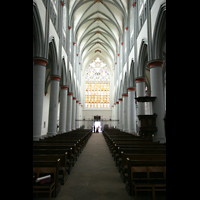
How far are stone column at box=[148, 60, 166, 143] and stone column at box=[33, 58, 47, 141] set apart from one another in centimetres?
695

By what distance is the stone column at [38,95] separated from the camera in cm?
1012

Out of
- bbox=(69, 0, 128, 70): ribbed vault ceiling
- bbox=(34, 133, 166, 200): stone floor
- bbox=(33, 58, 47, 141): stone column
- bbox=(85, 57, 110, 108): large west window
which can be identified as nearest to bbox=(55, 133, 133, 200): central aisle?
bbox=(34, 133, 166, 200): stone floor

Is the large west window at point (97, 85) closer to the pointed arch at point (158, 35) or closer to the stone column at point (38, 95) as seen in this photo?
the pointed arch at point (158, 35)

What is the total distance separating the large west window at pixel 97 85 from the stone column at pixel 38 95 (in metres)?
30.7

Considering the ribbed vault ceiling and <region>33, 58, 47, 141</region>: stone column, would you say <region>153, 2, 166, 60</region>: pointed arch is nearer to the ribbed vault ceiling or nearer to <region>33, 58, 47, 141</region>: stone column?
<region>33, 58, 47, 141</region>: stone column

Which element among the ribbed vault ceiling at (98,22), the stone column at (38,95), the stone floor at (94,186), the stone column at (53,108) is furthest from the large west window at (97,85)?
the stone floor at (94,186)

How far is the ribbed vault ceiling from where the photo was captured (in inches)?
876
